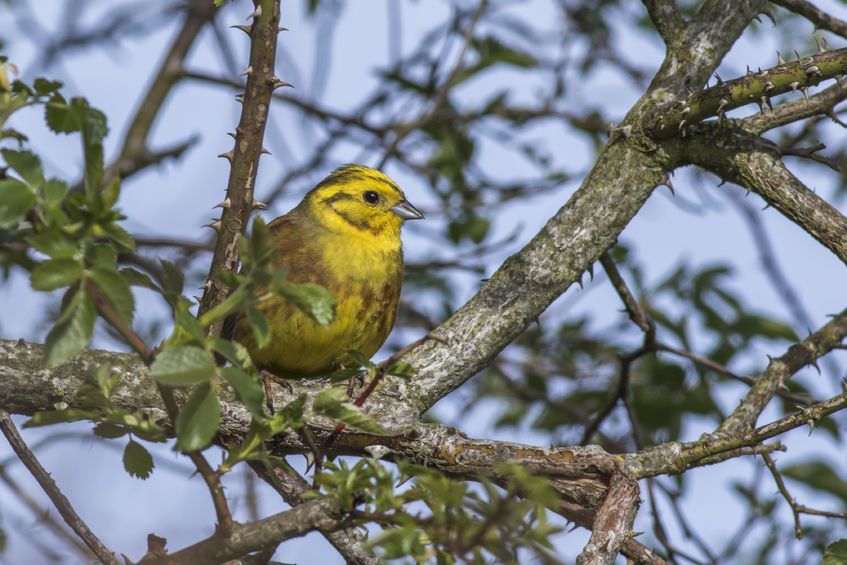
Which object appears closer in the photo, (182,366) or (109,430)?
(182,366)

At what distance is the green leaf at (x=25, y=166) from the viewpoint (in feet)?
5.80

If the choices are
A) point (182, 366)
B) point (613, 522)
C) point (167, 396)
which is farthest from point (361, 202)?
point (182, 366)

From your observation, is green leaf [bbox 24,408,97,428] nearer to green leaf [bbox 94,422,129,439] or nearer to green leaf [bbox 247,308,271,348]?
green leaf [bbox 94,422,129,439]

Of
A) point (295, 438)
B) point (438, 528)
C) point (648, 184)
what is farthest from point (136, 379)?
point (648, 184)

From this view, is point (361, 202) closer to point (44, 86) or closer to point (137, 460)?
point (137, 460)

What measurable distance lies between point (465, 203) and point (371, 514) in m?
3.93

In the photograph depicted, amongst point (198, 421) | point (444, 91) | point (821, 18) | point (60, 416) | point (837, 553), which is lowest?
point (198, 421)

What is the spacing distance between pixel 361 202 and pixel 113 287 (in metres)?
3.01

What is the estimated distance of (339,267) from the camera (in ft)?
13.5

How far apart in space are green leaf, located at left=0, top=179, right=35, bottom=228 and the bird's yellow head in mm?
2752

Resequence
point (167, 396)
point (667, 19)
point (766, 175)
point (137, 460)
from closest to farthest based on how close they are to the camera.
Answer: point (167, 396), point (137, 460), point (766, 175), point (667, 19)

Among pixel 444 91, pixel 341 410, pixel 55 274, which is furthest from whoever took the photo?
Answer: pixel 444 91

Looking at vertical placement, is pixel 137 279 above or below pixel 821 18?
below

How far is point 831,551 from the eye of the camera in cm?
257
